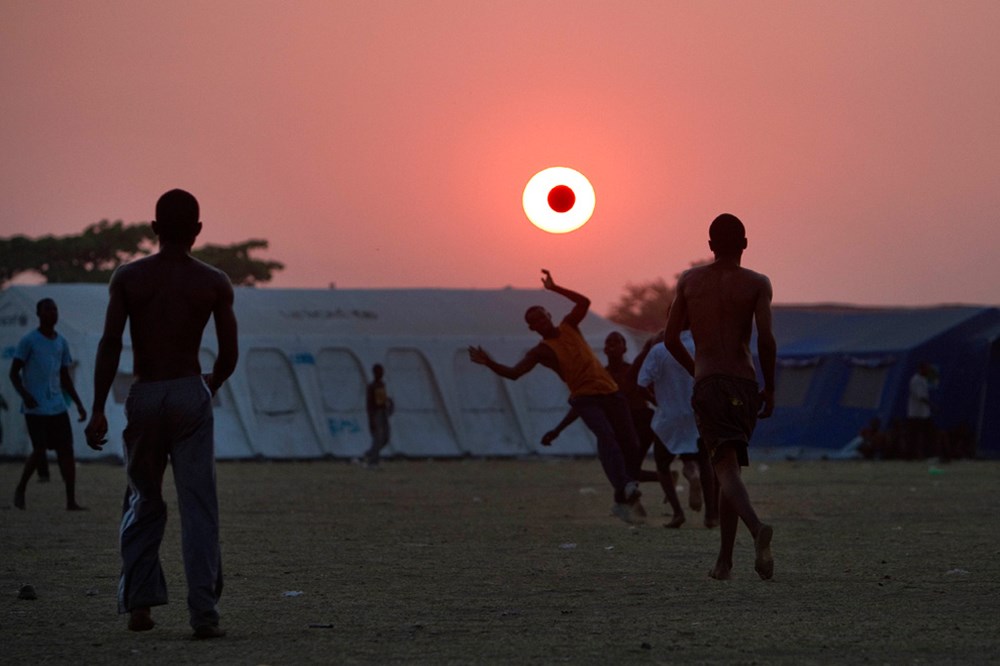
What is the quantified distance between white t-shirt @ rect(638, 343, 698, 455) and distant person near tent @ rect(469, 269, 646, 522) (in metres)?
0.29

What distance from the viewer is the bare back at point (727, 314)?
9438 millimetres

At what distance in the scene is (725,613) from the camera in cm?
797

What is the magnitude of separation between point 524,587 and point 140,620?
2487 mm

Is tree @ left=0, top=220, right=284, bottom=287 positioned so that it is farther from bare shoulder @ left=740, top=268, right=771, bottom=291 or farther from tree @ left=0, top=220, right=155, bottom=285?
bare shoulder @ left=740, top=268, right=771, bottom=291

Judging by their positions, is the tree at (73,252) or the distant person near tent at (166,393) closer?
the distant person near tent at (166,393)

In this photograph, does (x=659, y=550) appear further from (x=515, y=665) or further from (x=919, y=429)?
(x=919, y=429)

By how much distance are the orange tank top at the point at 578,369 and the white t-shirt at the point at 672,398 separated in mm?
340

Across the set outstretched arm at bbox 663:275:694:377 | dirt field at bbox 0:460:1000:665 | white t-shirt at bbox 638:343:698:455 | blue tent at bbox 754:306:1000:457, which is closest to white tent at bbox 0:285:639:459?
blue tent at bbox 754:306:1000:457

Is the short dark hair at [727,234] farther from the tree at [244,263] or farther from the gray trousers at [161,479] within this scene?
the tree at [244,263]

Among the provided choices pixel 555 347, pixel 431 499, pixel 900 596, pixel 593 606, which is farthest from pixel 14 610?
pixel 431 499

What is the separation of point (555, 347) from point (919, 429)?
2012cm

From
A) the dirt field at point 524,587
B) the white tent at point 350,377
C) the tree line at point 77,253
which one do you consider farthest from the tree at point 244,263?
the dirt field at point 524,587

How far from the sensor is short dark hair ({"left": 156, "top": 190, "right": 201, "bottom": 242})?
742 centimetres

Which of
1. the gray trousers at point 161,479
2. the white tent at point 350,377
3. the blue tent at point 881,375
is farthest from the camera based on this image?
the blue tent at point 881,375
